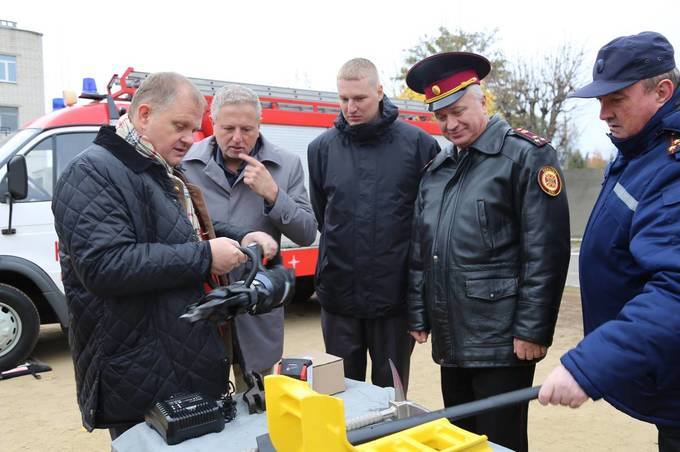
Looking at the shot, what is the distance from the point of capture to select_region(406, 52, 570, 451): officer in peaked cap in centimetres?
226

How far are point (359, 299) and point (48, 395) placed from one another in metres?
3.03

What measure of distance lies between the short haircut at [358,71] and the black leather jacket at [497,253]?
77 cm

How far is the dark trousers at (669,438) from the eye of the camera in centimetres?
178

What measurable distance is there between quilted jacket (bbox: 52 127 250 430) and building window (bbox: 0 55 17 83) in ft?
121

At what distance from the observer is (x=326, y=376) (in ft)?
6.56

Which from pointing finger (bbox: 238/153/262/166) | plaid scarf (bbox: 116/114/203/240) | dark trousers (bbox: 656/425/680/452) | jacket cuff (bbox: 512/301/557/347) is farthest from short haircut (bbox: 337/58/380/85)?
dark trousers (bbox: 656/425/680/452)

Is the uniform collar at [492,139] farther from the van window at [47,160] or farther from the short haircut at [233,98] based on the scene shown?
the van window at [47,160]

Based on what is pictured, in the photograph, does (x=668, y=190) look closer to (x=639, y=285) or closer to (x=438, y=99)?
(x=639, y=285)

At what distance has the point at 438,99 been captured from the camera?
2520 mm

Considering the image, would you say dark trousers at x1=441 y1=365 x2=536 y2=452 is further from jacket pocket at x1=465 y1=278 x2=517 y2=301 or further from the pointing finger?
the pointing finger

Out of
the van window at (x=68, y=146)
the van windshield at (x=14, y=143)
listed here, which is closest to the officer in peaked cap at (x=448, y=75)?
the van window at (x=68, y=146)

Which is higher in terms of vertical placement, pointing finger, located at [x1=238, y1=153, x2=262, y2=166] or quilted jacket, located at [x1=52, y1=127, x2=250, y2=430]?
pointing finger, located at [x1=238, y1=153, x2=262, y2=166]

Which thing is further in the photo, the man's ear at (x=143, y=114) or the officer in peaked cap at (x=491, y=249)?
the officer in peaked cap at (x=491, y=249)

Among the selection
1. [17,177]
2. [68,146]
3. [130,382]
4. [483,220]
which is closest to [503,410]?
[483,220]
